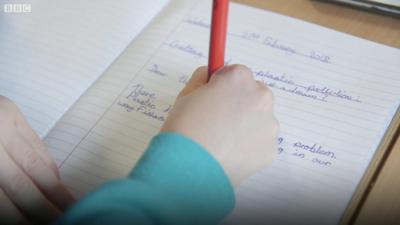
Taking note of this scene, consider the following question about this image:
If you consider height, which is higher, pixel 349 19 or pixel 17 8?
pixel 349 19

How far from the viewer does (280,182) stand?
0.44m

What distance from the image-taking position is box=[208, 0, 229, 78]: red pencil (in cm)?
40

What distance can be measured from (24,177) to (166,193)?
142mm

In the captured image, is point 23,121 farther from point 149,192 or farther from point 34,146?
point 149,192

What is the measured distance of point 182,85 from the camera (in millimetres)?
529

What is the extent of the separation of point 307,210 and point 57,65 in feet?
1.07

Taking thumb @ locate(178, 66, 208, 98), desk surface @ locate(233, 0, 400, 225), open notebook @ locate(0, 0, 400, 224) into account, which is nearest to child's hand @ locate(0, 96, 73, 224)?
open notebook @ locate(0, 0, 400, 224)

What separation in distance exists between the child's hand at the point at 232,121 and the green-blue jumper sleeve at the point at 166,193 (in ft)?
0.05

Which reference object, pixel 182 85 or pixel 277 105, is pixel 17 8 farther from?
pixel 277 105

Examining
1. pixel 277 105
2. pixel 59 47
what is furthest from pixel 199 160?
pixel 59 47

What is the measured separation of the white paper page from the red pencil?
0.18 meters

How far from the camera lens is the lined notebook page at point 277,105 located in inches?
17.0

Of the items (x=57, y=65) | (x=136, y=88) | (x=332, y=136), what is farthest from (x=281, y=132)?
(x=57, y=65)

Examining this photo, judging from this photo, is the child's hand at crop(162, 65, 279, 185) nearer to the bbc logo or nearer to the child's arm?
the child's arm
